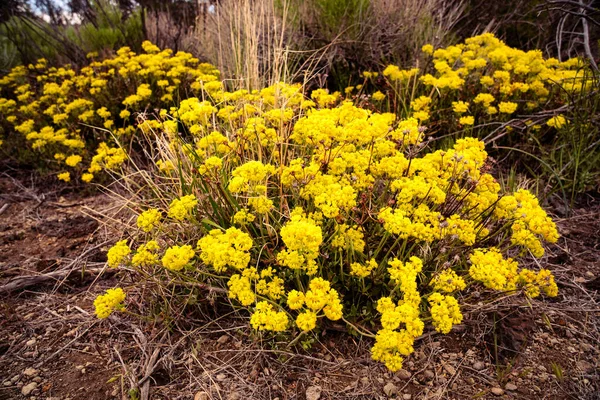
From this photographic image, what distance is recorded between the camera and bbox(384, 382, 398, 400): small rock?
198 centimetres

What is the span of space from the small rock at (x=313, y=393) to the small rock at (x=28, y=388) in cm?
139

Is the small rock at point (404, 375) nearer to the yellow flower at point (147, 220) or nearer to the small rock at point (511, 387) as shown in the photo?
the small rock at point (511, 387)

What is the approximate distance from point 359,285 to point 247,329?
674 millimetres

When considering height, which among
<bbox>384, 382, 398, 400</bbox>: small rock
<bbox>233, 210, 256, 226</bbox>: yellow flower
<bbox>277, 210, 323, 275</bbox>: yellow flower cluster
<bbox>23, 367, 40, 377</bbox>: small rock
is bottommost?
<bbox>23, 367, 40, 377</bbox>: small rock

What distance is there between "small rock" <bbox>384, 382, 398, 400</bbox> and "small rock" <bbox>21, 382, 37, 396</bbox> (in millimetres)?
1768

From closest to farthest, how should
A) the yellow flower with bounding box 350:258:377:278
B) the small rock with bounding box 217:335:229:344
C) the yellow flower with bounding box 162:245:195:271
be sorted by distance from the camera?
the yellow flower with bounding box 162:245:195:271
the yellow flower with bounding box 350:258:377:278
the small rock with bounding box 217:335:229:344

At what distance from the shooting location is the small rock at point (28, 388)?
204 cm

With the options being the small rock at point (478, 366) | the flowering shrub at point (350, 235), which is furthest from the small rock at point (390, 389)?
the small rock at point (478, 366)

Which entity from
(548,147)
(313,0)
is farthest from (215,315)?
(313,0)

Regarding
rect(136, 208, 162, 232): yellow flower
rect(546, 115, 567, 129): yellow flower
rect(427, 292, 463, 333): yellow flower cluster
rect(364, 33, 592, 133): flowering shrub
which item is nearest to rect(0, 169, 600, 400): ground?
rect(427, 292, 463, 333): yellow flower cluster

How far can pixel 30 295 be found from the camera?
2756 mm

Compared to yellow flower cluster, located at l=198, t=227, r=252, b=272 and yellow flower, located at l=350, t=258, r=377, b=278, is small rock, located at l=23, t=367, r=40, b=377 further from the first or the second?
yellow flower, located at l=350, t=258, r=377, b=278

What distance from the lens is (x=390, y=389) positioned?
199 cm

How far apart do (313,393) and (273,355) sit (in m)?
0.29
